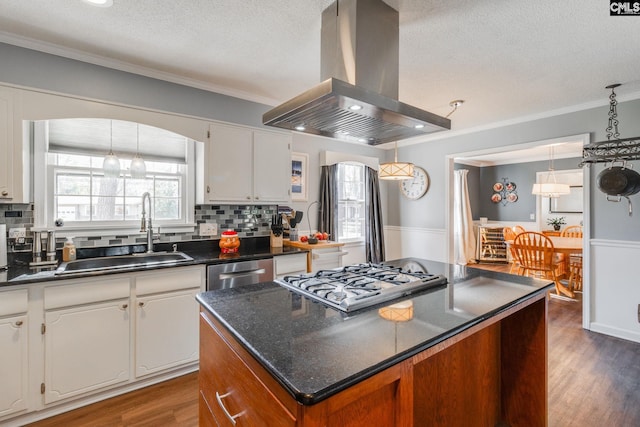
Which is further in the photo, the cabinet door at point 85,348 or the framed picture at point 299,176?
the framed picture at point 299,176

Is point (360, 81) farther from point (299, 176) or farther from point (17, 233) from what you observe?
point (17, 233)

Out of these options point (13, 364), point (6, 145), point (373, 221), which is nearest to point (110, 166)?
point (6, 145)

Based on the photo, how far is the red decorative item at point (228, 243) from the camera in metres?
2.87

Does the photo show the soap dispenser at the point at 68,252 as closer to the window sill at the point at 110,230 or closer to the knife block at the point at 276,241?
the window sill at the point at 110,230

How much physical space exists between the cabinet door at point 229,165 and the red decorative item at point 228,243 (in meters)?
0.33

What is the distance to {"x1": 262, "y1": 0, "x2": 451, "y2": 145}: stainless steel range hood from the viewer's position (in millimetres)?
1422

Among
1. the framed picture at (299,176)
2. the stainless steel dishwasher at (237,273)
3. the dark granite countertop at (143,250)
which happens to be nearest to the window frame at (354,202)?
the framed picture at (299,176)

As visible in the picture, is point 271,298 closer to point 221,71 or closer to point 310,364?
point 310,364

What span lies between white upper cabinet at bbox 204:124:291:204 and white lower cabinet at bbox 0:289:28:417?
4.63 feet

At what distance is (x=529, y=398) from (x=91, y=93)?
355 cm

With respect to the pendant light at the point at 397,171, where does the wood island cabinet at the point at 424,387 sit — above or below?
below

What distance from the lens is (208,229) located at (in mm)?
3039

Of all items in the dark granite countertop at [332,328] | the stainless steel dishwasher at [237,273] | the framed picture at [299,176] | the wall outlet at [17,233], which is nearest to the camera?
the dark granite countertop at [332,328]

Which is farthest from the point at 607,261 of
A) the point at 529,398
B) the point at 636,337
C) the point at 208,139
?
the point at 208,139
